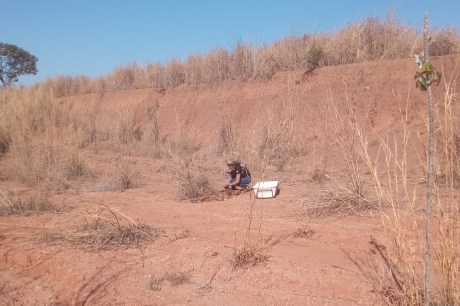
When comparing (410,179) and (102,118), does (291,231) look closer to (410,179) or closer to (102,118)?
(410,179)

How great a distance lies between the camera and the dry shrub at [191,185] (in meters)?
7.06

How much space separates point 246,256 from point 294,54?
993cm

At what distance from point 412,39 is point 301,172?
16.5 ft

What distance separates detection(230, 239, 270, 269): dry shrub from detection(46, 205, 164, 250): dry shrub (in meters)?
1.26

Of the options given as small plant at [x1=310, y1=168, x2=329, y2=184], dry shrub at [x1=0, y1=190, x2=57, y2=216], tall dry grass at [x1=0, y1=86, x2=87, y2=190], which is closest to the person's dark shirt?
small plant at [x1=310, y1=168, x2=329, y2=184]

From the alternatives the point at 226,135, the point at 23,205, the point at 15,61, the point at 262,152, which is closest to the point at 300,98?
the point at 226,135

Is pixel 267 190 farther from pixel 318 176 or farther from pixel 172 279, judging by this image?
pixel 172 279

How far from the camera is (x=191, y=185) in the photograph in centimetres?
705

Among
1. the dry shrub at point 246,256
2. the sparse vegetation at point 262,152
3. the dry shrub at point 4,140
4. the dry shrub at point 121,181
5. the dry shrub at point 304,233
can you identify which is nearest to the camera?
the sparse vegetation at point 262,152

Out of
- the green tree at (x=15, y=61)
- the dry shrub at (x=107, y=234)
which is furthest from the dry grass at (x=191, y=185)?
the green tree at (x=15, y=61)

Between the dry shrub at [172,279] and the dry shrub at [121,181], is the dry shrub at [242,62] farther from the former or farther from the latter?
the dry shrub at [172,279]

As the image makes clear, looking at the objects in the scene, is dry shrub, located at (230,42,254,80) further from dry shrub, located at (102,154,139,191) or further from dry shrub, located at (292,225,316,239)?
dry shrub, located at (292,225,316,239)

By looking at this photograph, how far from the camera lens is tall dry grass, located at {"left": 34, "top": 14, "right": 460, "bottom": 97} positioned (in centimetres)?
1113

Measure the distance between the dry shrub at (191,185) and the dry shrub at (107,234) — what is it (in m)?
1.90
